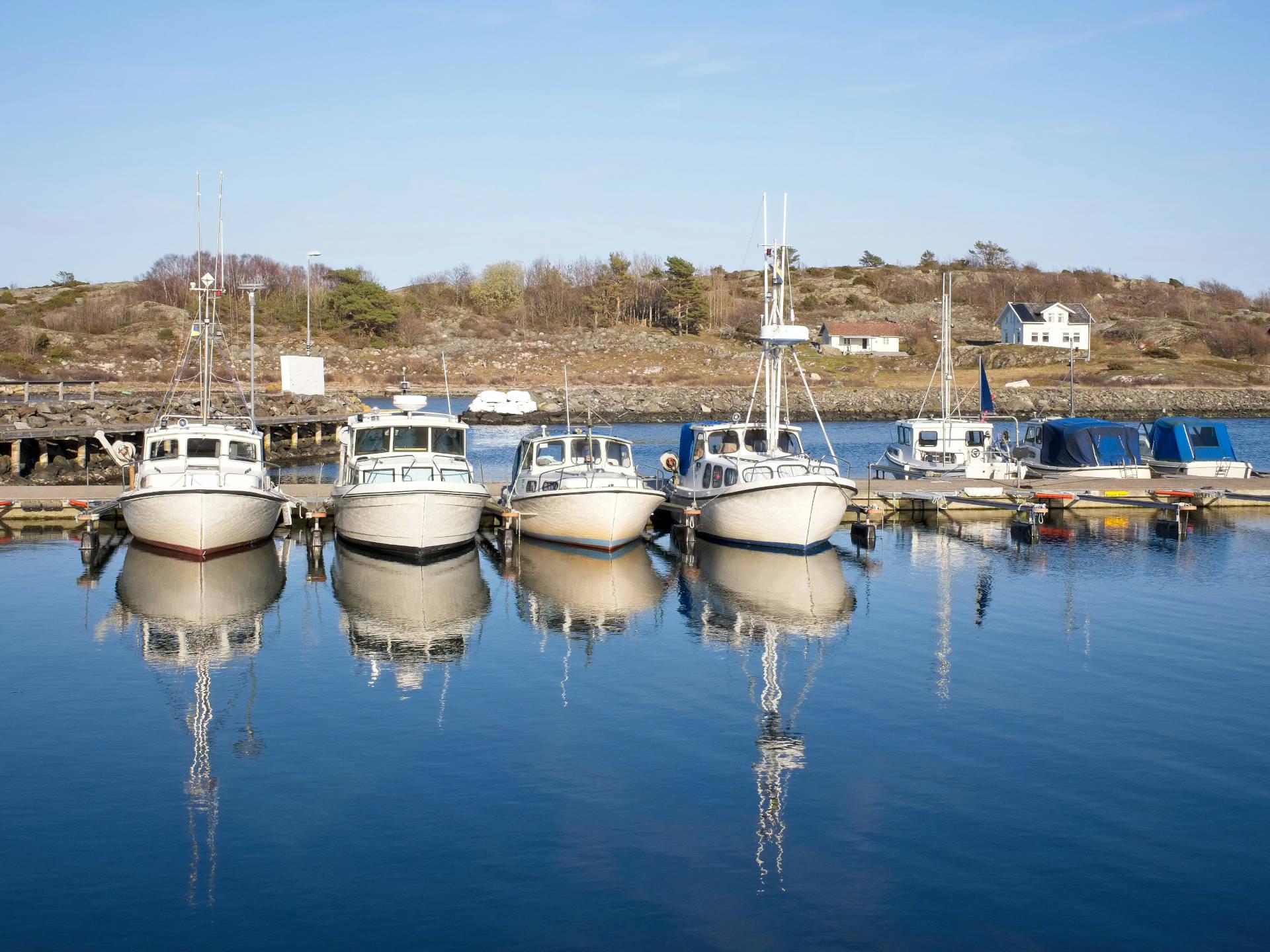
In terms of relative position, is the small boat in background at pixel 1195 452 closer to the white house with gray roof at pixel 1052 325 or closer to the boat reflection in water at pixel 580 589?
the boat reflection in water at pixel 580 589

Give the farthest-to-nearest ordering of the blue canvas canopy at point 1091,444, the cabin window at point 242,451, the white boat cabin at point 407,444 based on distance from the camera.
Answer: the blue canvas canopy at point 1091,444 < the cabin window at point 242,451 < the white boat cabin at point 407,444

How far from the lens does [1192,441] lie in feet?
149

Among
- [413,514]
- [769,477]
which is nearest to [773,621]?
[769,477]

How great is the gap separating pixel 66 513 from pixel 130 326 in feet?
324

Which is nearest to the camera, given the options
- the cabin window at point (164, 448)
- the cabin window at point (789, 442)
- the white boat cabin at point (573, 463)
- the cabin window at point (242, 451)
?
the white boat cabin at point (573, 463)

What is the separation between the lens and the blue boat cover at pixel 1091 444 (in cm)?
4456

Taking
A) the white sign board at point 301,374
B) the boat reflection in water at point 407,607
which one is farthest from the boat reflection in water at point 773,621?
the white sign board at point 301,374

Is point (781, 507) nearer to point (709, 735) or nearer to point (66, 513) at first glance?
point (709, 735)

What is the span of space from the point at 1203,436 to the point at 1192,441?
0.61 metres

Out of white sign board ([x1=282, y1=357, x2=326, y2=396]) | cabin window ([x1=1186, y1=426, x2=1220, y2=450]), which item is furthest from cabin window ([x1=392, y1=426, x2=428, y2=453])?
white sign board ([x1=282, y1=357, x2=326, y2=396])

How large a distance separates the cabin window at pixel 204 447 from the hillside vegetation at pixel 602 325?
245 ft

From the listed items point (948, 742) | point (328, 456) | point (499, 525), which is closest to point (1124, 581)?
point (948, 742)

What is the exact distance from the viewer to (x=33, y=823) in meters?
13.3

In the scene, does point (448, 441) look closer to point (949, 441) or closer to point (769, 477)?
point (769, 477)
